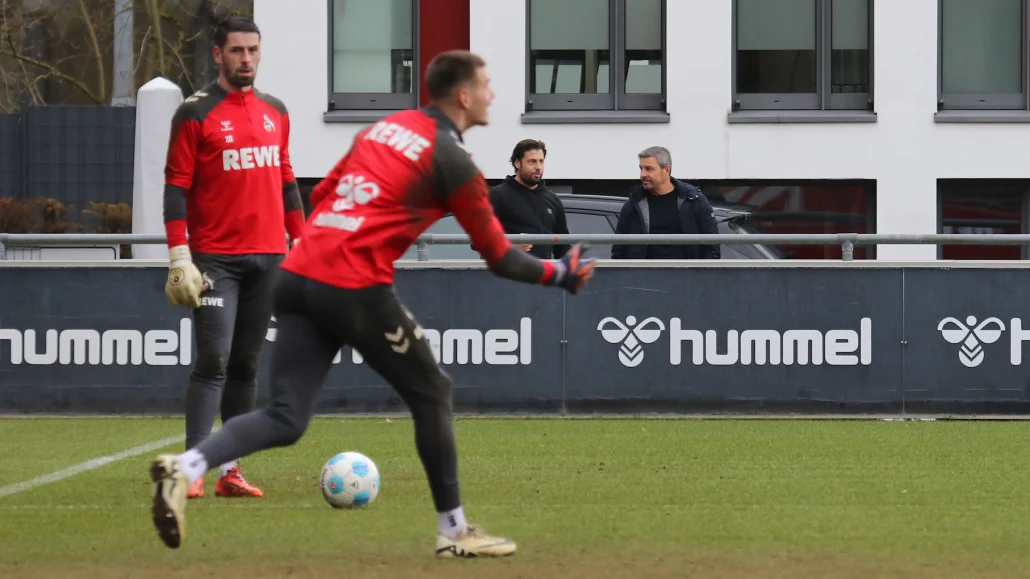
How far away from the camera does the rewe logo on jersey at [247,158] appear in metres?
7.77

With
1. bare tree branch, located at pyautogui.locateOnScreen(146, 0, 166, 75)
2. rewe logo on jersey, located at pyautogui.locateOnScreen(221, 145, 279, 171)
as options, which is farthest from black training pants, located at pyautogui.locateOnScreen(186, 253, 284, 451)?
bare tree branch, located at pyautogui.locateOnScreen(146, 0, 166, 75)

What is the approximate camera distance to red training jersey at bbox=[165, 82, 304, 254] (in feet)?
25.4

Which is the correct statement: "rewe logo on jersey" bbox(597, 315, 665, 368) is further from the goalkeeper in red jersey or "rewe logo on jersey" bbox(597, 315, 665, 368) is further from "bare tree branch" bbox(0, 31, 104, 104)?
"bare tree branch" bbox(0, 31, 104, 104)

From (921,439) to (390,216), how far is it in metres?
5.99

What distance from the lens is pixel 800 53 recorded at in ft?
78.2

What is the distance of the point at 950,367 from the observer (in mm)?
12594

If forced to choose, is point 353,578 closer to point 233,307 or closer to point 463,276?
point 233,307

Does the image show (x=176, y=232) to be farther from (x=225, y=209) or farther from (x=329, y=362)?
(x=329, y=362)

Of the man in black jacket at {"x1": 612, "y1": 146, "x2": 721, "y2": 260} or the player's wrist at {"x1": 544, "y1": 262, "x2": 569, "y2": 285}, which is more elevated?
the man in black jacket at {"x1": 612, "y1": 146, "x2": 721, "y2": 260}

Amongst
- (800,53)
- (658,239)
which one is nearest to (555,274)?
(658,239)

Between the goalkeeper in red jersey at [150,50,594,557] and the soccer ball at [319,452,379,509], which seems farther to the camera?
the soccer ball at [319,452,379,509]

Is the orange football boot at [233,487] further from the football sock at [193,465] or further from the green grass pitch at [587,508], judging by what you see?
the football sock at [193,465]

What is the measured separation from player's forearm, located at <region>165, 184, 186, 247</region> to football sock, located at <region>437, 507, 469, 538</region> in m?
2.13

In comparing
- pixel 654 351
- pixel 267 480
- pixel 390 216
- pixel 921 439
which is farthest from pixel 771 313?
pixel 390 216
